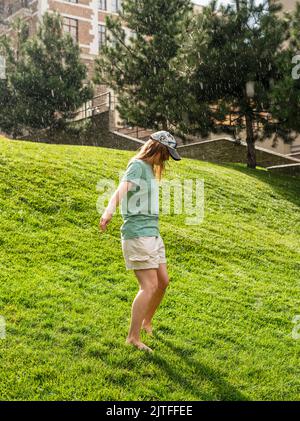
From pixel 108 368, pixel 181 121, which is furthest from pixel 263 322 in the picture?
pixel 181 121

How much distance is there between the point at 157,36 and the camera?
22.6 metres

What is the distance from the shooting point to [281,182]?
18016mm

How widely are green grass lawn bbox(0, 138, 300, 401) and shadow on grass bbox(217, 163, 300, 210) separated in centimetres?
303

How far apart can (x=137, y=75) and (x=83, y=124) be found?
6941 millimetres

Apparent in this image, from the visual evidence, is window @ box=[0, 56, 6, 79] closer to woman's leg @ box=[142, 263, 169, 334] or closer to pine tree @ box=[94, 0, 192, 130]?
pine tree @ box=[94, 0, 192, 130]

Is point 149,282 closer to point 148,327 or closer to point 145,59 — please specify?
point 148,327

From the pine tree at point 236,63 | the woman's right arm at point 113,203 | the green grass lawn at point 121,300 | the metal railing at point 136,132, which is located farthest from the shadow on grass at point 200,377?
the metal railing at point 136,132

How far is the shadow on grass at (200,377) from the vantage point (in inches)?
201

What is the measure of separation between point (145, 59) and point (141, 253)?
60.7 feet

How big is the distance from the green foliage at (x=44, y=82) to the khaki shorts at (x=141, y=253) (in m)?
23.9

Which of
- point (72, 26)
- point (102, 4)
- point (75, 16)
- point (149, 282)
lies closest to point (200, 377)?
point (149, 282)

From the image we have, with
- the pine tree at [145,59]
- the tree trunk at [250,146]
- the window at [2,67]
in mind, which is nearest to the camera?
the tree trunk at [250,146]

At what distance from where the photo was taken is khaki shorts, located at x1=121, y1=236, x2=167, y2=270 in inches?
207

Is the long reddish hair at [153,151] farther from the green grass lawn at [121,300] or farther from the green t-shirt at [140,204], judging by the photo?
the green grass lawn at [121,300]
